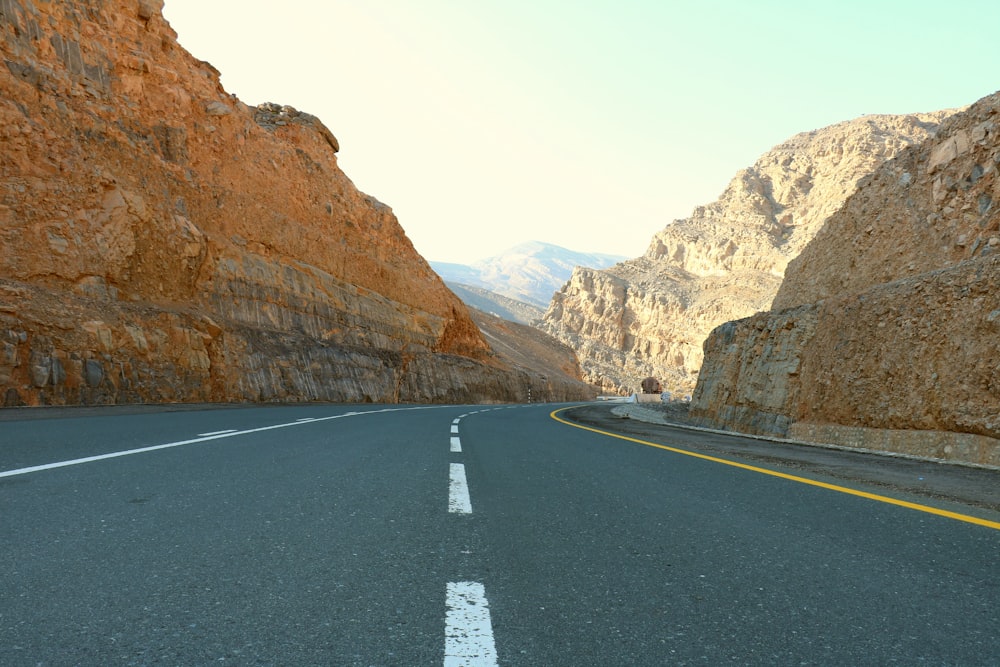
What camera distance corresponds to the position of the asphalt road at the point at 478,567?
2.33 m

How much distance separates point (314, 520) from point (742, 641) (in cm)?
287

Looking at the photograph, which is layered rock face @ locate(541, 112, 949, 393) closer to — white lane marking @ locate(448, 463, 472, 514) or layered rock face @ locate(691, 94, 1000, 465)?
layered rock face @ locate(691, 94, 1000, 465)

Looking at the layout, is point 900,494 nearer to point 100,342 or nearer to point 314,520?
point 314,520

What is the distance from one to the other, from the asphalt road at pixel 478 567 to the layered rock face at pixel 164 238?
1542 centimetres

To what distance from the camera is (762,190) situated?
119 meters

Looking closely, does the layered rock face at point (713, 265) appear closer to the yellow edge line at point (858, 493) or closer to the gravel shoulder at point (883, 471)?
the gravel shoulder at point (883, 471)

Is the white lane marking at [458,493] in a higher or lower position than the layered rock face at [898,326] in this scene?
lower

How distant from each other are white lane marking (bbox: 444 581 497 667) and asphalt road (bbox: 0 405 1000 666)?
0.01 m

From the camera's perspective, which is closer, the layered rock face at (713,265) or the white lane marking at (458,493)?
the white lane marking at (458,493)

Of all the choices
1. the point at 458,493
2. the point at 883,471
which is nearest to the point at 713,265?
the point at 883,471

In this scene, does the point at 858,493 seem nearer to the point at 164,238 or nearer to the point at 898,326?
the point at 898,326

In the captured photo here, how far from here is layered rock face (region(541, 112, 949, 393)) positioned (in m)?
102

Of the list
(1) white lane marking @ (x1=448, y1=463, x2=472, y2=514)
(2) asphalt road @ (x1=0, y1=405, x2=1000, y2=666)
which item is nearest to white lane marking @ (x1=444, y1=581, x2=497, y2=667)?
(2) asphalt road @ (x1=0, y1=405, x2=1000, y2=666)

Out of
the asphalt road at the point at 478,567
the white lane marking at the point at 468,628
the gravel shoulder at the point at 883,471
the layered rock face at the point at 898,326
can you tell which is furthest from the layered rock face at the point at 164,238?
the layered rock face at the point at 898,326
